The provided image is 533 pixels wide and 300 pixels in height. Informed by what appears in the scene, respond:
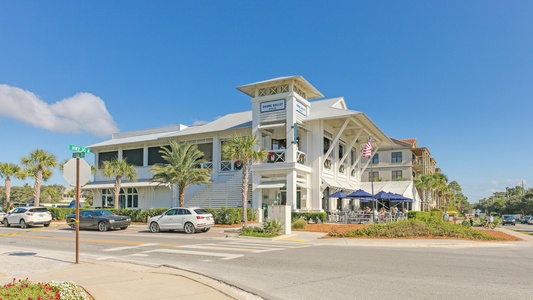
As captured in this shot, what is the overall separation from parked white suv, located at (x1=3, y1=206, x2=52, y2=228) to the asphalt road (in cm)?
1331

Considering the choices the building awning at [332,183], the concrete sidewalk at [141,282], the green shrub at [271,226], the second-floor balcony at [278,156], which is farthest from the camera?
the building awning at [332,183]

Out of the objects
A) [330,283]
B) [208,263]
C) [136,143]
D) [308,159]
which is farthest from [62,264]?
[136,143]

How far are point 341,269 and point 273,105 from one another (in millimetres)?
21603

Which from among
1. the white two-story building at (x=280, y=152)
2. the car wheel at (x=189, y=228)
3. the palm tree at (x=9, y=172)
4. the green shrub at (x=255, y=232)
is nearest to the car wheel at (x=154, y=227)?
the car wheel at (x=189, y=228)

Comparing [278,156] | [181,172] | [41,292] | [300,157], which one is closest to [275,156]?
[278,156]

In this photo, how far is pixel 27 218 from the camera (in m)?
28.5

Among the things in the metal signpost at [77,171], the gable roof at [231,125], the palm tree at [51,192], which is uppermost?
the gable roof at [231,125]

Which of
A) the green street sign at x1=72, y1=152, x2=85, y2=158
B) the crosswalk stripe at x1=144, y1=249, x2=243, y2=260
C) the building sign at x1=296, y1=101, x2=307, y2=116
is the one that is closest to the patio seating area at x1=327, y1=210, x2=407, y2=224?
the building sign at x1=296, y1=101, x2=307, y2=116

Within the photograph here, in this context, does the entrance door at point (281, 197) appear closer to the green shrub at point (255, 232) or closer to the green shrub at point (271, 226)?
the green shrub at point (255, 232)

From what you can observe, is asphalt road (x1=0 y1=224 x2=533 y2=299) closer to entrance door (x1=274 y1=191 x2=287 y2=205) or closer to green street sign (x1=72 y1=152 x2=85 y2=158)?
green street sign (x1=72 y1=152 x2=85 y2=158)

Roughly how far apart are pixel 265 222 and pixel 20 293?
15387 mm

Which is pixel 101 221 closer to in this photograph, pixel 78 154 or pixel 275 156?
pixel 275 156

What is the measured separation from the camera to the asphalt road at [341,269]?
26.6ft

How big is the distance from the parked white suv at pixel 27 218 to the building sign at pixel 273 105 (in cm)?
1767
